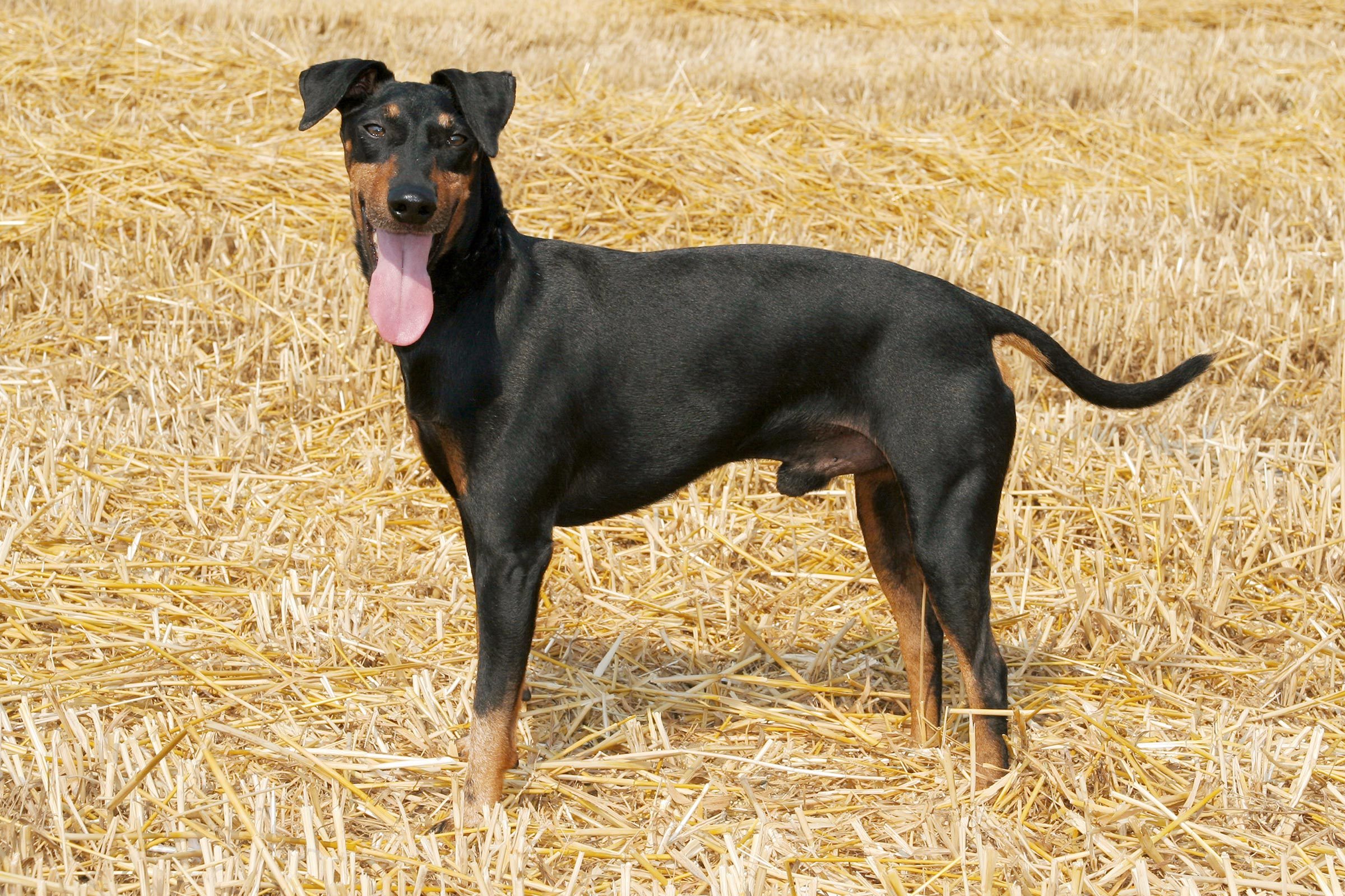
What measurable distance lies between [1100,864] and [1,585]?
11.4 feet

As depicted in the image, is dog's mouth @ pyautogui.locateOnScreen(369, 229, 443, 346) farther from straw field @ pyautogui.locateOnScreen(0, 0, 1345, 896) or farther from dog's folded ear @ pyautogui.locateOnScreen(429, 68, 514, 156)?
straw field @ pyautogui.locateOnScreen(0, 0, 1345, 896)

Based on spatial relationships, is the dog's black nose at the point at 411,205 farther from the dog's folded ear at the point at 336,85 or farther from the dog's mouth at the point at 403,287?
the dog's folded ear at the point at 336,85

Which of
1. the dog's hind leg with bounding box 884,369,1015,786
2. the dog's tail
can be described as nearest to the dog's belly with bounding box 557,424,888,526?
the dog's hind leg with bounding box 884,369,1015,786

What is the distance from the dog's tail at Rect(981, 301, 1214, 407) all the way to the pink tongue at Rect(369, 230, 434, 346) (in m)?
1.51

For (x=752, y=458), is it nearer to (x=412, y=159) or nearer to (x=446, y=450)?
(x=446, y=450)

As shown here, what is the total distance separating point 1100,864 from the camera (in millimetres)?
3102

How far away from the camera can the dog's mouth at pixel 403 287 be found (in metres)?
3.29

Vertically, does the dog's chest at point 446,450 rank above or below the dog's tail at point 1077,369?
below

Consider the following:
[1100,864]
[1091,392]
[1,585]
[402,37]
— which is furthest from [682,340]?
[402,37]

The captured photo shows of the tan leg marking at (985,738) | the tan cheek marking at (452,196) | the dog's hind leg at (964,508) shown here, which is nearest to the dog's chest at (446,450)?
the tan cheek marking at (452,196)

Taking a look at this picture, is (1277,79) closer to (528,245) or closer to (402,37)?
(402,37)

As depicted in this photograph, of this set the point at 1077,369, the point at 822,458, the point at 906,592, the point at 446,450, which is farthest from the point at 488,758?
the point at 1077,369

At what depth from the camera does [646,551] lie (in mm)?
4957

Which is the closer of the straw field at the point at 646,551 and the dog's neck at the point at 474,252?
the straw field at the point at 646,551
